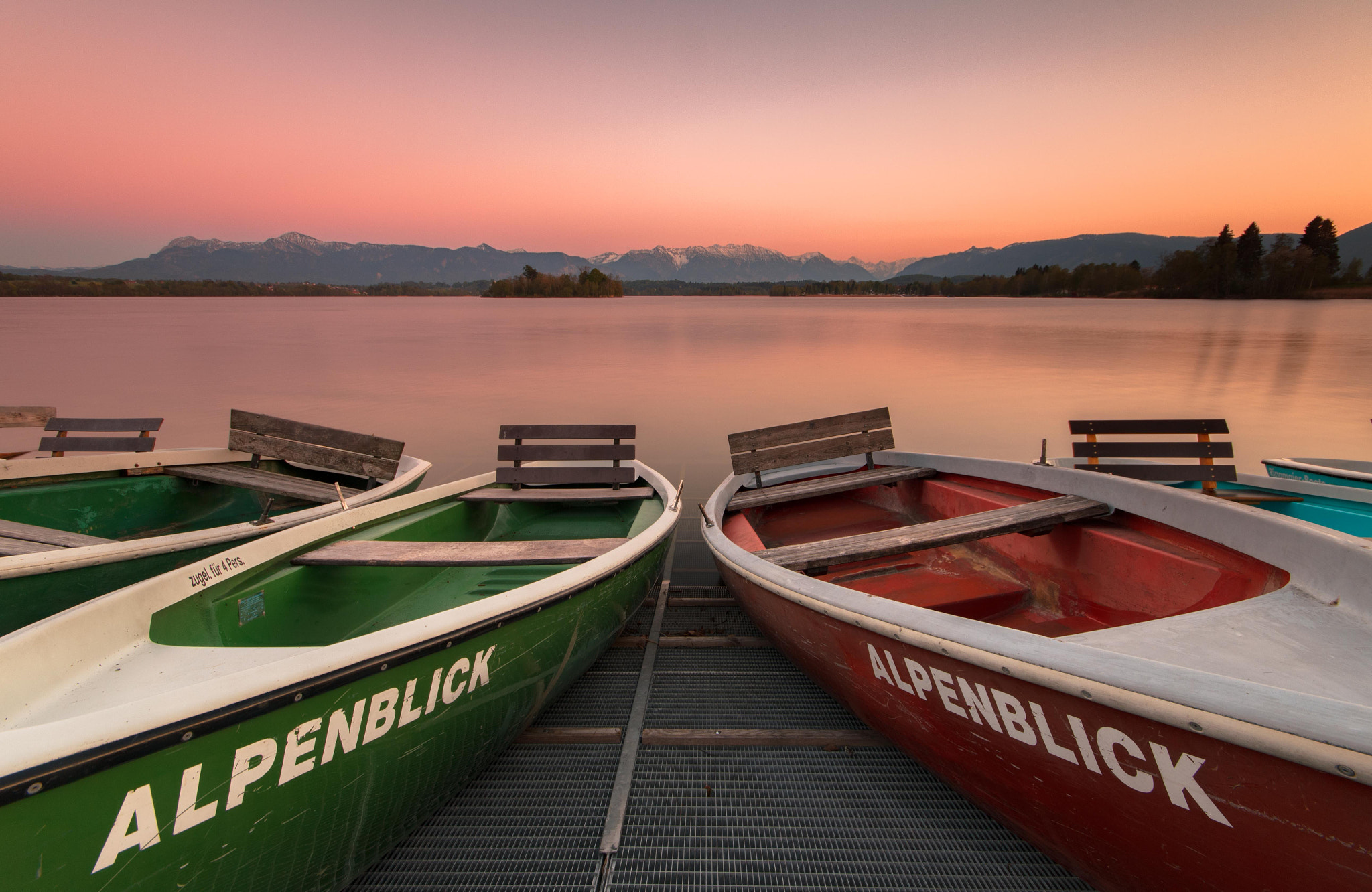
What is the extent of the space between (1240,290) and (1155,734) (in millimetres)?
127272

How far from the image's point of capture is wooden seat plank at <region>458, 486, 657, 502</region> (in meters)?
4.70

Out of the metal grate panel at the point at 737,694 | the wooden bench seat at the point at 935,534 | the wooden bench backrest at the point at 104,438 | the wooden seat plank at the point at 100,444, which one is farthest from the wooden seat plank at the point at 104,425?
the wooden bench seat at the point at 935,534

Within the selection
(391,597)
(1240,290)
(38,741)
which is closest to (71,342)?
(391,597)

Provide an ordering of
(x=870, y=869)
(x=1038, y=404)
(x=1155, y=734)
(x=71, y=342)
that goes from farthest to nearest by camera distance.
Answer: (x=71, y=342)
(x=1038, y=404)
(x=870, y=869)
(x=1155, y=734)

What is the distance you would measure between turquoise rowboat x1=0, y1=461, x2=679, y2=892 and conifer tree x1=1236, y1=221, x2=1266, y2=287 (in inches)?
4979

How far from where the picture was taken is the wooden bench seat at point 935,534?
3225mm

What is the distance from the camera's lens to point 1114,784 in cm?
183

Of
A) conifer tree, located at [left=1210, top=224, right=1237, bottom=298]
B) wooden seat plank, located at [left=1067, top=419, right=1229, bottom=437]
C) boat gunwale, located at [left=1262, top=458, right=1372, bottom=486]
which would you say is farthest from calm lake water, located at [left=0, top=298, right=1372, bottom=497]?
conifer tree, located at [left=1210, top=224, right=1237, bottom=298]

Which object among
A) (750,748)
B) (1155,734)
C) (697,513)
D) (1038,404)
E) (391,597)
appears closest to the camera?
(1155,734)

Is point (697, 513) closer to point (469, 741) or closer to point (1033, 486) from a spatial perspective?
point (1033, 486)

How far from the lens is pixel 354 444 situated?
5262 mm

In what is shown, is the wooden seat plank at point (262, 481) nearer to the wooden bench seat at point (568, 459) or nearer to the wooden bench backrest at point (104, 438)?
the wooden bench backrest at point (104, 438)

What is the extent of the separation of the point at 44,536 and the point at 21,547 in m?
0.39

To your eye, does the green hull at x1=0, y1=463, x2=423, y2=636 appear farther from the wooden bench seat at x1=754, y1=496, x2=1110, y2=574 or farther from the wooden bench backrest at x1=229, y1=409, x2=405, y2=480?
the wooden bench seat at x1=754, y1=496, x2=1110, y2=574
